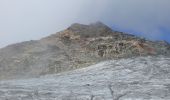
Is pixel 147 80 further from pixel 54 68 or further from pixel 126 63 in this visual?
pixel 54 68

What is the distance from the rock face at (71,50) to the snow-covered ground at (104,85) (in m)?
11.5

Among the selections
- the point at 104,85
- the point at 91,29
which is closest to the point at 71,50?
the point at 91,29

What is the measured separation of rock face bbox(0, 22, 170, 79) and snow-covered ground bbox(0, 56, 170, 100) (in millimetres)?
11455

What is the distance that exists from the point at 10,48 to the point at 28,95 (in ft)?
92.4

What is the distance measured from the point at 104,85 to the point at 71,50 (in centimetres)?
2434

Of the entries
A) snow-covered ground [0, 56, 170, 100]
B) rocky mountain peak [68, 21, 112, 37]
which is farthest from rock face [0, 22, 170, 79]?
snow-covered ground [0, 56, 170, 100]

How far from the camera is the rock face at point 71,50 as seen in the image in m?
47.9

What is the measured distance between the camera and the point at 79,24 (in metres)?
59.2

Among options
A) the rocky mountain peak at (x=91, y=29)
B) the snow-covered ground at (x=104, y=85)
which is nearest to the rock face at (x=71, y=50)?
the rocky mountain peak at (x=91, y=29)

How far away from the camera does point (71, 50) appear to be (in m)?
53.9

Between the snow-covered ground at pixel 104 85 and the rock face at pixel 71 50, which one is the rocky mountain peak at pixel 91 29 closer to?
the rock face at pixel 71 50

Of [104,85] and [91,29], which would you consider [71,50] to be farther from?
[104,85]

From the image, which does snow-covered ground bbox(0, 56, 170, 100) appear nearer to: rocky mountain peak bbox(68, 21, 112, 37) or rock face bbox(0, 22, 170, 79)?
rock face bbox(0, 22, 170, 79)

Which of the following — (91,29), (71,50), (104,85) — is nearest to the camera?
(104,85)
